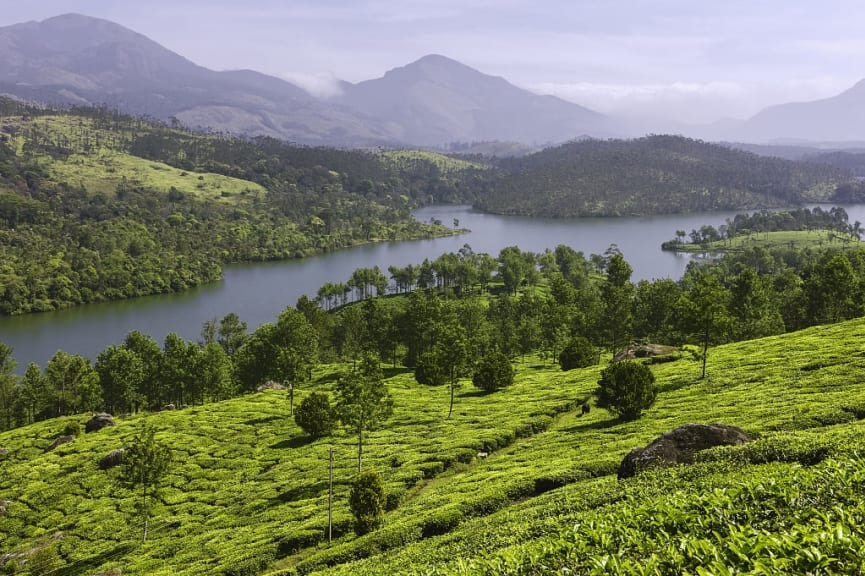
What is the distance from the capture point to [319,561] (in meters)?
31.6

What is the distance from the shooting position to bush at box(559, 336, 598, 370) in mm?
87438

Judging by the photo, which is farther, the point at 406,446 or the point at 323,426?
the point at 323,426

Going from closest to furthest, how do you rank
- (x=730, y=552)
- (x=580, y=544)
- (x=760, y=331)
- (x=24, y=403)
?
(x=730, y=552) → (x=580, y=544) → (x=760, y=331) → (x=24, y=403)

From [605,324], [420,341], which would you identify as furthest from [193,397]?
[605,324]

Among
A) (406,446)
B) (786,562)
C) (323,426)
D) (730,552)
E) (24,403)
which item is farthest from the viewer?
(24,403)

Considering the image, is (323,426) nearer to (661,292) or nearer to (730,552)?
(730,552)

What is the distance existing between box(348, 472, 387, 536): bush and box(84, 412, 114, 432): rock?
6058 cm

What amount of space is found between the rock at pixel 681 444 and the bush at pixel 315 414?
41.1m

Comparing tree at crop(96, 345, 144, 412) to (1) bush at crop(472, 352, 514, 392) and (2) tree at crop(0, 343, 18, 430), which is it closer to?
(2) tree at crop(0, 343, 18, 430)

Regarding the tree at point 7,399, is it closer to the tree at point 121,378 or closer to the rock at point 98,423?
the tree at point 121,378

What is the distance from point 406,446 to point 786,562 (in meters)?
45.5

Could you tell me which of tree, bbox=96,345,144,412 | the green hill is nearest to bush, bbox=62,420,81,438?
the green hill

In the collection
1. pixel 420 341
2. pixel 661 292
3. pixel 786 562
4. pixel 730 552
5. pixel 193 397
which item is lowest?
pixel 193 397

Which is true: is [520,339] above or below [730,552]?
below
